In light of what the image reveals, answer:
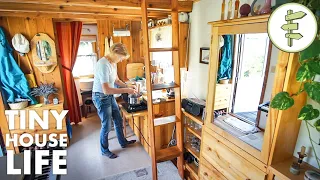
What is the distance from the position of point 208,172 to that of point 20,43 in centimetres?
293

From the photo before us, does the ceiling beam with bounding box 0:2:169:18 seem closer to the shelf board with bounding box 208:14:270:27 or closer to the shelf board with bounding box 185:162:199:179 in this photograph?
the shelf board with bounding box 208:14:270:27

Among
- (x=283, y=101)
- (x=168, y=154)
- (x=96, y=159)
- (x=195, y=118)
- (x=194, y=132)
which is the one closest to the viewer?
(x=283, y=101)

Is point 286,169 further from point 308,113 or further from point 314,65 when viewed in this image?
point 314,65

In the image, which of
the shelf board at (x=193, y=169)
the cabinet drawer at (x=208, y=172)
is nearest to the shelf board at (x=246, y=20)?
the cabinet drawer at (x=208, y=172)

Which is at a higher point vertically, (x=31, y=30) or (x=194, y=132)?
(x=31, y=30)

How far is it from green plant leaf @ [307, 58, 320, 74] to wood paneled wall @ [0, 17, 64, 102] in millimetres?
3090

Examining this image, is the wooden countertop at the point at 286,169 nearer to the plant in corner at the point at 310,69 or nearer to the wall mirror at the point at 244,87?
the wall mirror at the point at 244,87

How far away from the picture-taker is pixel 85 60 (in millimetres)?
4504

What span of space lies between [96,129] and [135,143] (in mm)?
988

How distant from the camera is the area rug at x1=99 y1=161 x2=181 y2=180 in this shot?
87.9 inches

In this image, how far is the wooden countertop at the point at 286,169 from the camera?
3.40 feet

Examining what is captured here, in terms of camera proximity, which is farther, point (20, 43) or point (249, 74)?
point (20, 43)

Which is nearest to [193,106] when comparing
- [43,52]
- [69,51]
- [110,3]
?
[110,3]

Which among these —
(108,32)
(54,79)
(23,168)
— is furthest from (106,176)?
(108,32)
